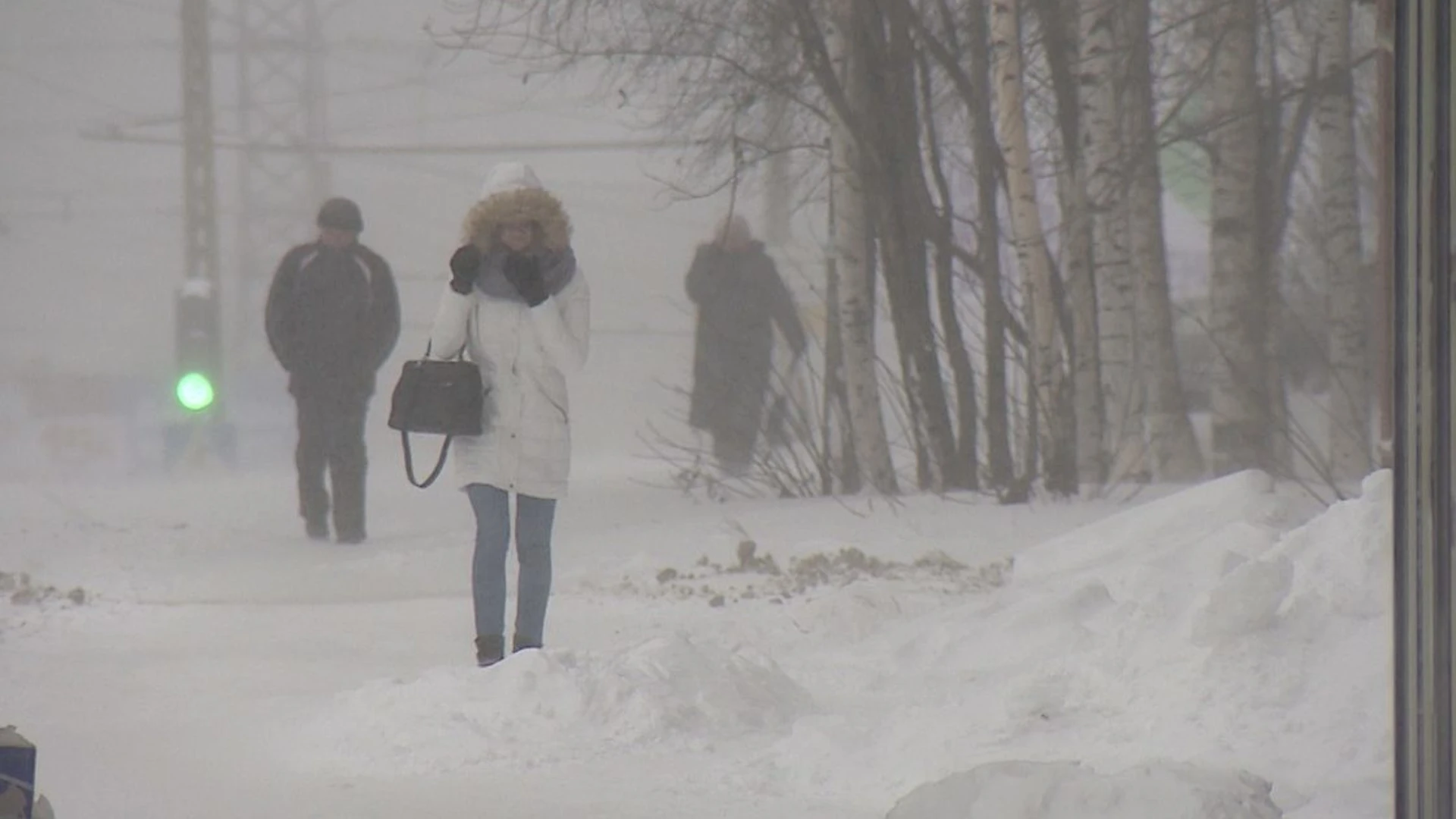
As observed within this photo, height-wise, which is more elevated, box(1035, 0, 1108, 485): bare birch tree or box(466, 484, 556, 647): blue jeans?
box(1035, 0, 1108, 485): bare birch tree

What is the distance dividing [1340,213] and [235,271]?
192cm

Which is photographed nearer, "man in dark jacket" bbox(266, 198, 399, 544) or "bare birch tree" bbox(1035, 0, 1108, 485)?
"man in dark jacket" bbox(266, 198, 399, 544)

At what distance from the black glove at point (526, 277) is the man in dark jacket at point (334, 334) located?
7.8 inches

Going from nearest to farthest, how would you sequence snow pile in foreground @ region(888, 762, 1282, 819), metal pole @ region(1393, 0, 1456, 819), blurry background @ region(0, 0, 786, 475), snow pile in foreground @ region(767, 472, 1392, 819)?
metal pole @ region(1393, 0, 1456, 819) → snow pile in foreground @ region(888, 762, 1282, 819) → snow pile in foreground @ region(767, 472, 1392, 819) → blurry background @ region(0, 0, 786, 475)

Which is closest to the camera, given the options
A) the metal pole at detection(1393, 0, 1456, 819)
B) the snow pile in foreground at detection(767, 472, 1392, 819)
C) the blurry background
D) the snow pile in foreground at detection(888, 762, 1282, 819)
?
the metal pole at detection(1393, 0, 1456, 819)

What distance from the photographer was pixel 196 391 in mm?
3385

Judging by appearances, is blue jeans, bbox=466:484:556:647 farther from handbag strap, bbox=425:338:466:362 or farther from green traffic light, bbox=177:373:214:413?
green traffic light, bbox=177:373:214:413

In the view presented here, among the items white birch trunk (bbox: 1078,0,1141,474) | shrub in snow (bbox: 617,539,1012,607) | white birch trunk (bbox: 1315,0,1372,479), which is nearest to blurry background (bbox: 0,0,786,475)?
shrub in snow (bbox: 617,539,1012,607)

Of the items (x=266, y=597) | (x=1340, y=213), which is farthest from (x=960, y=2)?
(x=266, y=597)

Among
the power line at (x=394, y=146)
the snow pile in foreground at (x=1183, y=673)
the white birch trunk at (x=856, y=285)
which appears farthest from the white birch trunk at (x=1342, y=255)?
the power line at (x=394, y=146)

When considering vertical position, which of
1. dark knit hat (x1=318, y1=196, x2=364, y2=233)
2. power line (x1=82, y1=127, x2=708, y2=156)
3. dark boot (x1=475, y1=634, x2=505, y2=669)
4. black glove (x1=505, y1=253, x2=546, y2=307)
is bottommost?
dark boot (x1=475, y1=634, x2=505, y2=669)

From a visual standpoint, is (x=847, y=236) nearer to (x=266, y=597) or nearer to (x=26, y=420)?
(x=266, y=597)

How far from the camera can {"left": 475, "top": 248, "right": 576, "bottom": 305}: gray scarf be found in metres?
3.31

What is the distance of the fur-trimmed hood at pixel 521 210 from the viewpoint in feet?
10.9
